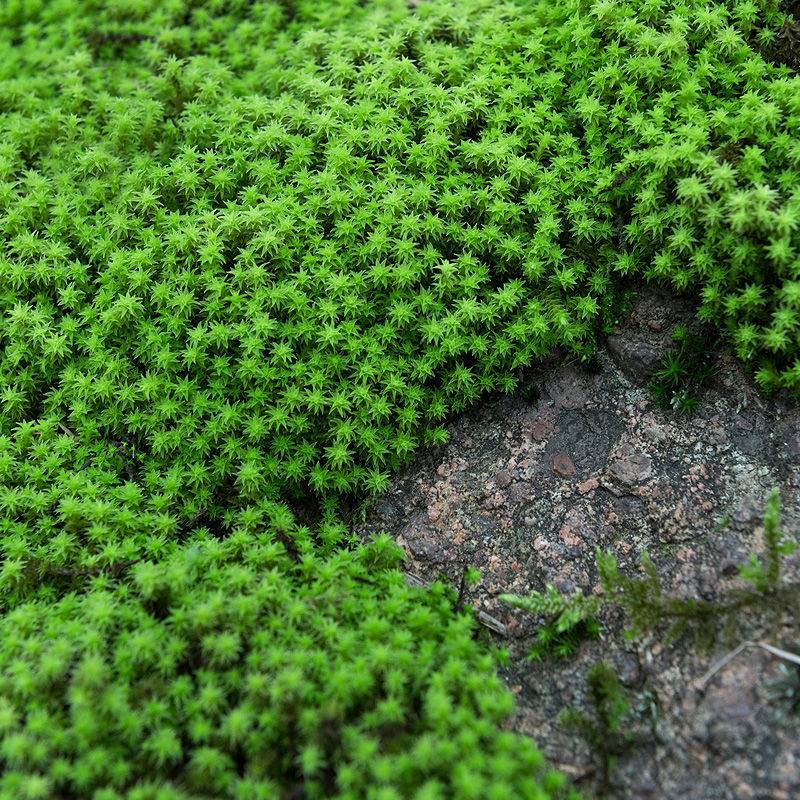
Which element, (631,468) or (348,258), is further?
(348,258)

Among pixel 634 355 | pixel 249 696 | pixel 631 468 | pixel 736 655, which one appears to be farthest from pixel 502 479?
pixel 249 696

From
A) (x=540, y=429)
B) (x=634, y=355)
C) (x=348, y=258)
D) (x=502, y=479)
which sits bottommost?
(x=502, y=479)

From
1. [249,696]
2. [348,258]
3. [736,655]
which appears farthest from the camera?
[348,258]

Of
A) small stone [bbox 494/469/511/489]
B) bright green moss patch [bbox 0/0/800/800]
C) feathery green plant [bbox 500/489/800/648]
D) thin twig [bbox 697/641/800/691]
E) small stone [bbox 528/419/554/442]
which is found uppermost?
bright green moss patch [bbox 0/0/800/800]

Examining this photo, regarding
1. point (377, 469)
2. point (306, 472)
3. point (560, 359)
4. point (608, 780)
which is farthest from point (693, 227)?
point (608, 780)

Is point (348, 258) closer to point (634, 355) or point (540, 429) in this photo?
point (540, 429)

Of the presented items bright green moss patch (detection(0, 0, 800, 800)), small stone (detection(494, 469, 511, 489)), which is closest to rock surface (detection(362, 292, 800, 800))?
small stone (detection(494, 469, 511, 489))

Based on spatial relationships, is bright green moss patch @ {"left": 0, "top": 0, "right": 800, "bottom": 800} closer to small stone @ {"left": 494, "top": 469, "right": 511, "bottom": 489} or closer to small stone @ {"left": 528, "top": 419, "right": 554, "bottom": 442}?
small stone @ {"left": 528, "top": 419, "right": 554, "bottom": 442}
